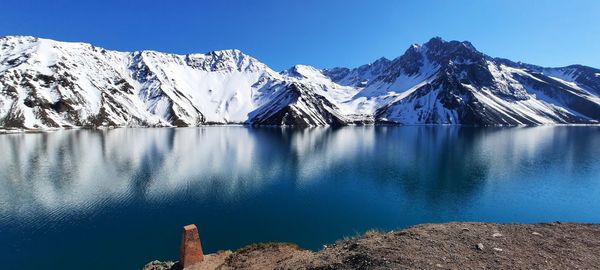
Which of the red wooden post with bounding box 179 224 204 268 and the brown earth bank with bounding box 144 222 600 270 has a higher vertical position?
the brown earth bank with bounding box 144 222 600 270

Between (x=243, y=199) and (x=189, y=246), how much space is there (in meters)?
32.9

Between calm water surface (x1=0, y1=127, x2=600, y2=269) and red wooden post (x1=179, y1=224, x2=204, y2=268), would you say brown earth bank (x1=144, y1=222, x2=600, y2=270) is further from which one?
calm water surface (x1=0, y1=127, x2=600, y2=269)

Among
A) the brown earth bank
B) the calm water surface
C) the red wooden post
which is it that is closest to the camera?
the brown earth bank

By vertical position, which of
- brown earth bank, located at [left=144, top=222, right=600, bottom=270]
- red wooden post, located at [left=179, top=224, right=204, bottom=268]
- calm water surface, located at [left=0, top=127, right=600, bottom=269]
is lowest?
calm water surface, located at [left=0, top=127, right=600, bottom=269]

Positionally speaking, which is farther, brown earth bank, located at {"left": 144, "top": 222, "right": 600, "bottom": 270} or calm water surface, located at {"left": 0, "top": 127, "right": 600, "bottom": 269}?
calm water surface, located at {"left": 0, "top": 127, "right": 600, "bottom": 269}

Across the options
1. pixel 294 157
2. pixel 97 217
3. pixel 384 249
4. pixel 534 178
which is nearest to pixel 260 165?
pixel 294 157

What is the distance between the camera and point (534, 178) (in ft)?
256

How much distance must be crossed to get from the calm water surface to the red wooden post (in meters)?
11.0

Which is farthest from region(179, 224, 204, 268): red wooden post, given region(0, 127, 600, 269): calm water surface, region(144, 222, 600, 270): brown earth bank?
region(0, 127, 600, 269): calm water surface

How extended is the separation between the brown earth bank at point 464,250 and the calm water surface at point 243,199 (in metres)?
17.6

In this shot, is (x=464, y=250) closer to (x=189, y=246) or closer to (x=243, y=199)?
(x=189, y=246)

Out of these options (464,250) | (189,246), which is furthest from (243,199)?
(464,250)

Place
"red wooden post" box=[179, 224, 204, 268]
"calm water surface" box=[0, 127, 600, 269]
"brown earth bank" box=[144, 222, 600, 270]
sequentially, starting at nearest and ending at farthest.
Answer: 1. "brown earth bank" box=[144, 222, 600, 270]
2. "red wooden post" box=[179, 224, 204, 268]
3. "calm water surface" box=[0, 127, 600, 269]

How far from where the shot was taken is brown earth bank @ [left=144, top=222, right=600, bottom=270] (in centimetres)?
1880
